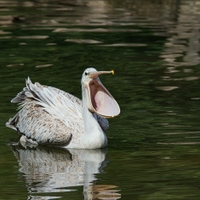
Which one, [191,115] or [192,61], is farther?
[192,61]

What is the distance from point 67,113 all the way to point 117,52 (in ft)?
21.1

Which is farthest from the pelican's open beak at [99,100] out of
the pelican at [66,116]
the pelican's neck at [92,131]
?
the pelican's neck at [92,131]

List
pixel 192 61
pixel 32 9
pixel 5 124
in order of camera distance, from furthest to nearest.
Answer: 1. pixel 32 9
2. pixel 192 61
3. pixel 5 124

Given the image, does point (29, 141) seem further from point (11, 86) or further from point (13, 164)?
point (11, 86)

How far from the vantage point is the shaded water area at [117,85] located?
967 cm

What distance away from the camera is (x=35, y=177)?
394 inches

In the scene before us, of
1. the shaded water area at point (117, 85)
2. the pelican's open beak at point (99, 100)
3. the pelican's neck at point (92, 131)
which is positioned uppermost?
the pelican's open beak at point (99, 100)

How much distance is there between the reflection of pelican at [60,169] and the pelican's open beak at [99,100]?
494 millimetres

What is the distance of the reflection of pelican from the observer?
369 inches

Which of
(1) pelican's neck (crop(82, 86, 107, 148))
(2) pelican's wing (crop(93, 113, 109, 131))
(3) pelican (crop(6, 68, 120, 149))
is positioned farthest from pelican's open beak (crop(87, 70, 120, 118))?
(2) pelican's wing (crop(93, 113, 109, 131))

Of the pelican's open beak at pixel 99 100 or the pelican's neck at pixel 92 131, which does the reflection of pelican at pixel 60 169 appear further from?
the pelican's open beak at pixel 99 100

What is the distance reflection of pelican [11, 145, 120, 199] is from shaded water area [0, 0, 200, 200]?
11mm

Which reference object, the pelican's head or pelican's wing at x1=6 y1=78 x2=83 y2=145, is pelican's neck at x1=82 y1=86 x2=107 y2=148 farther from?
pelican's wing at x1=6 y1=78 x2=83 y2=145

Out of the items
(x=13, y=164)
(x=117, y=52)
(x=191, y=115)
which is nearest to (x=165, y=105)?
(x=191, y=115)
